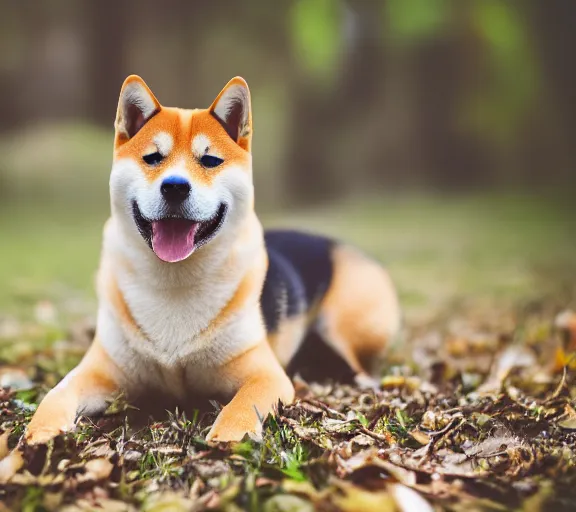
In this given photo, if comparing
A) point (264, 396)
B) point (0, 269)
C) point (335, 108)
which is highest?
point (335, 108)

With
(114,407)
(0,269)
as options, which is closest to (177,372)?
(114,407)

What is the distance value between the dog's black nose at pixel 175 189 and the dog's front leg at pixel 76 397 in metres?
0.70

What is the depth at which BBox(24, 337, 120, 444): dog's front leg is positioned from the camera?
226 cm

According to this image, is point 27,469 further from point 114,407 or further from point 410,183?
point 410,183

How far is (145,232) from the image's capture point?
7.88 feet

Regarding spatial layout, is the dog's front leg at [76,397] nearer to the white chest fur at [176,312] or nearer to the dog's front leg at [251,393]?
the white chest fur at [176,312]

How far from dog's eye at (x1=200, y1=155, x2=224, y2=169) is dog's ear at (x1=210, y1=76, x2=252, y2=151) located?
0.53ft

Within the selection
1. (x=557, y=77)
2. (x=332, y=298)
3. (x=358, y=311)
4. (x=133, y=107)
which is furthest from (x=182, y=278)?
(x=557, y=77)

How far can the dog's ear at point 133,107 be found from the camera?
241 cm

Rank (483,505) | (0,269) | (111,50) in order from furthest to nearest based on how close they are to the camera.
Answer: (111,50) < (0,269) < (483,505)

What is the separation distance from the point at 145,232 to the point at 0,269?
422 cm

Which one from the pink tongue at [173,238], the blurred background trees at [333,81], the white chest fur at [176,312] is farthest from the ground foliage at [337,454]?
the blurred background trees at [333,81]

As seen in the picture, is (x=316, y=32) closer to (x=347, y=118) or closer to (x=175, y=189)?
(x=347, y=118)

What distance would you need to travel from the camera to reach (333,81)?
9.59 metres
